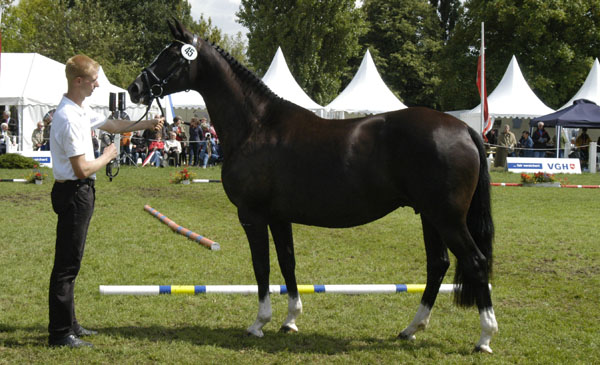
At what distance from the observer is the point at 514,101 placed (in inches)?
1090

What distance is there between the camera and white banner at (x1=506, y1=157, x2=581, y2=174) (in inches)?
869

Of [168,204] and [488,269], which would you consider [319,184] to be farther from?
[168,204]

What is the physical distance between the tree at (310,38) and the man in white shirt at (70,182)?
37.1m

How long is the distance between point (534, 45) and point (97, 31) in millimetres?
35650

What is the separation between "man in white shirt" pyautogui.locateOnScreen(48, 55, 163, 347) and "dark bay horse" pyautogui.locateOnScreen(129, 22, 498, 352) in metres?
0.54

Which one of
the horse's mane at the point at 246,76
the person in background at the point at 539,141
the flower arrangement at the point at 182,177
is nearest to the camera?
the horse's mane at the point at 246,76

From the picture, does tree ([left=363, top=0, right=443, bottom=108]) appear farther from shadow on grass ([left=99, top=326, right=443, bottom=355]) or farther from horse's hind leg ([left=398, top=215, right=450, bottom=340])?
shadow on grass ([left=99, top=326, right=443, bottom=355])

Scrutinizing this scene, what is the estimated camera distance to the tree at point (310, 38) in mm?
40906

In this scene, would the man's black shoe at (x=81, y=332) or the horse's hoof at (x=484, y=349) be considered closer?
the horse's hoof at (x=484, y=349)

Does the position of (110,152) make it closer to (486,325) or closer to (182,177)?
(486,325)

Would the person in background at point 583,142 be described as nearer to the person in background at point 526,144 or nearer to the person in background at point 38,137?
the person in background at point 526,144

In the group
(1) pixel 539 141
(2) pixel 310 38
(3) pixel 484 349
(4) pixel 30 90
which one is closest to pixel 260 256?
(3) pixel 484 349

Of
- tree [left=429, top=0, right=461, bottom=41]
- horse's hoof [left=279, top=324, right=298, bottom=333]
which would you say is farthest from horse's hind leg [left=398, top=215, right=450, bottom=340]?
tree [left=429, top=0, right=461, bottom=41]

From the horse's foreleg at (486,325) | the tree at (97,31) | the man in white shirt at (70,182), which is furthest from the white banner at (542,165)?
the tree at (97,31)
